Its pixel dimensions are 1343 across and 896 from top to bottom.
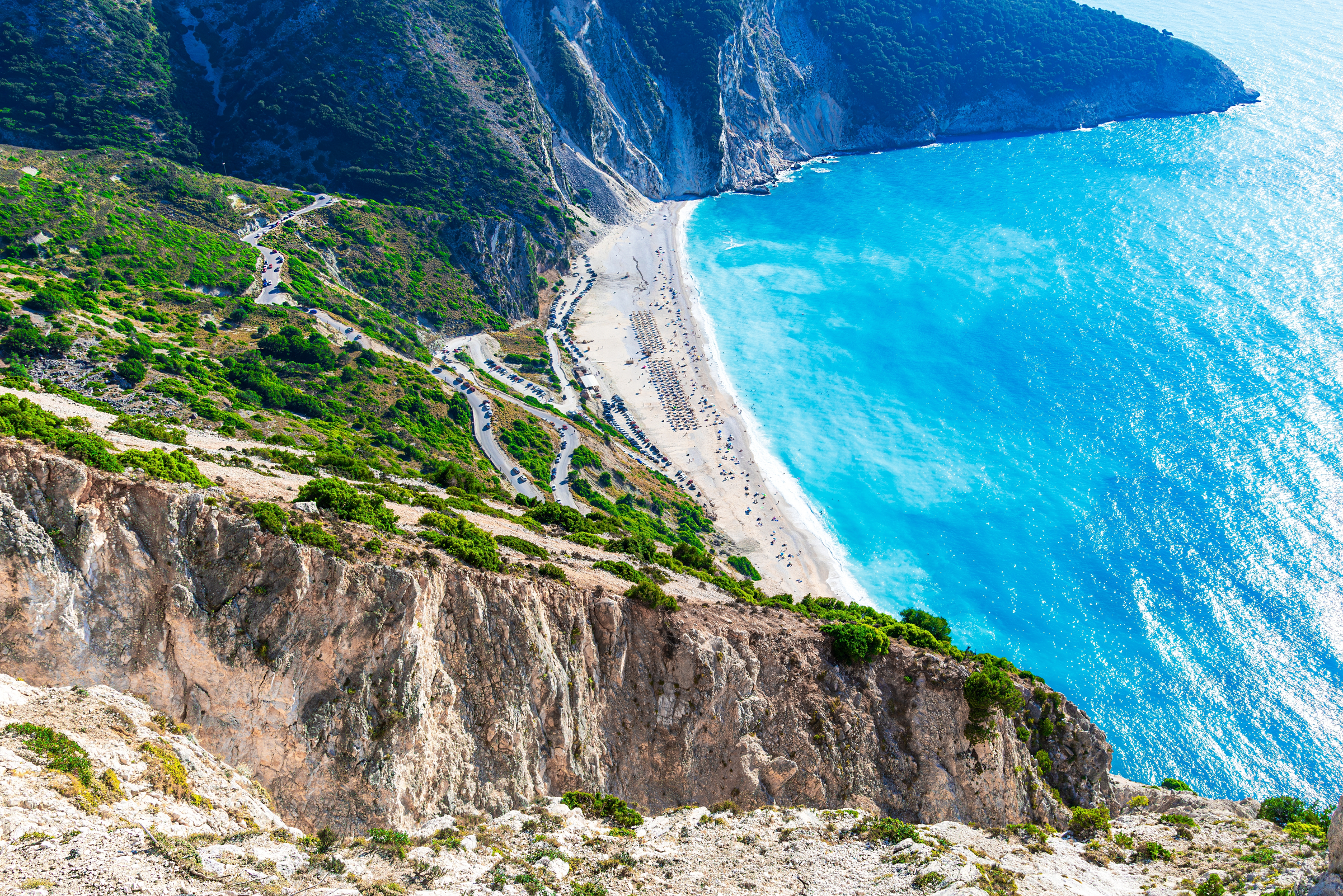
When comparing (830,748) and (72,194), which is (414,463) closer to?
(830,748)


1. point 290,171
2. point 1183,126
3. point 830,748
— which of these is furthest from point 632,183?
point 830,748

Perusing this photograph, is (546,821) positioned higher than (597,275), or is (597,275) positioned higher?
(597,275)

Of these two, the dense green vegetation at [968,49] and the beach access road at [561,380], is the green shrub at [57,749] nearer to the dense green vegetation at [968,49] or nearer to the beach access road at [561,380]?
the beach access road at [561,380]

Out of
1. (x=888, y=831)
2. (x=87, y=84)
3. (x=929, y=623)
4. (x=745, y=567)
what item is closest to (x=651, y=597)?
(x=888, y=831)

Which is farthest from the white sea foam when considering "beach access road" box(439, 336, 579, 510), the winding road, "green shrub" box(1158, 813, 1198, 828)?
"green shrub" box(1158, 813, 1198, 828)

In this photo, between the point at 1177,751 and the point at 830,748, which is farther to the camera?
the point at 1177,751

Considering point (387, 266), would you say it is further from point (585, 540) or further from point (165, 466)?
point (165, 466)

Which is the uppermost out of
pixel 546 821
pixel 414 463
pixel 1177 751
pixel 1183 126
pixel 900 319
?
pixel 1183 126
